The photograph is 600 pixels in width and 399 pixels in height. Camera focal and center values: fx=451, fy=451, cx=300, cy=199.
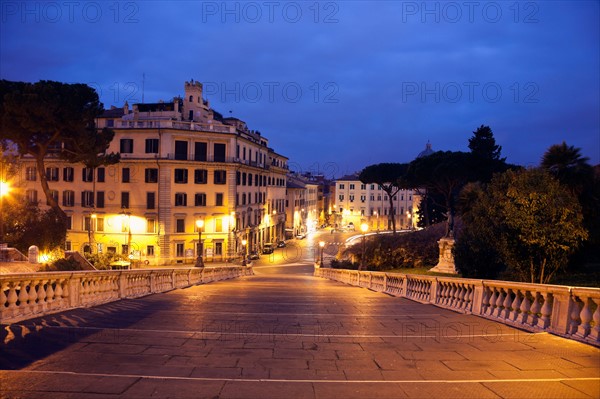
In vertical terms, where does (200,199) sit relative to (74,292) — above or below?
above

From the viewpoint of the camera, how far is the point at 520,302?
32.0ft

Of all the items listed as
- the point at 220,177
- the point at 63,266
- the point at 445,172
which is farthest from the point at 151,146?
the point at 63,266

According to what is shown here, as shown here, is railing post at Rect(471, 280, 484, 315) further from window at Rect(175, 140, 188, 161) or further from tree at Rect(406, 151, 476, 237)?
window at Rect(175, 140, 188, 161)

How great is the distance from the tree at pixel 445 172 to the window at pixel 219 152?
2200cm

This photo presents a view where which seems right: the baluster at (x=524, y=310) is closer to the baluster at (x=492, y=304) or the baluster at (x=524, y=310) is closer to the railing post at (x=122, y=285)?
the baluster at (x=492, y=304)

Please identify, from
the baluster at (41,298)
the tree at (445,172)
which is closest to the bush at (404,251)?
the tree at (445,172)

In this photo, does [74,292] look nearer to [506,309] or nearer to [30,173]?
[506,309]

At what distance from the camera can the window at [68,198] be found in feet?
163

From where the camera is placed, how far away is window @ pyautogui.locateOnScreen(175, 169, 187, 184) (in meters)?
48.8

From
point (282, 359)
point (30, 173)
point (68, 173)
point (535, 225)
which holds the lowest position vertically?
point (282, 359)

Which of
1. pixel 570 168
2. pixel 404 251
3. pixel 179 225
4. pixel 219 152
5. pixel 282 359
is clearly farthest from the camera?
pixel 219 152

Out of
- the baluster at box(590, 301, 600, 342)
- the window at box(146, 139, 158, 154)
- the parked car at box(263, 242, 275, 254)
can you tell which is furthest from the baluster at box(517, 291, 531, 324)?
the parked car at box(263, 242, 275, 254)

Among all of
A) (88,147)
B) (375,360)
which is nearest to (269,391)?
(375,360)

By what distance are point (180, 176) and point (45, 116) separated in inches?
834
